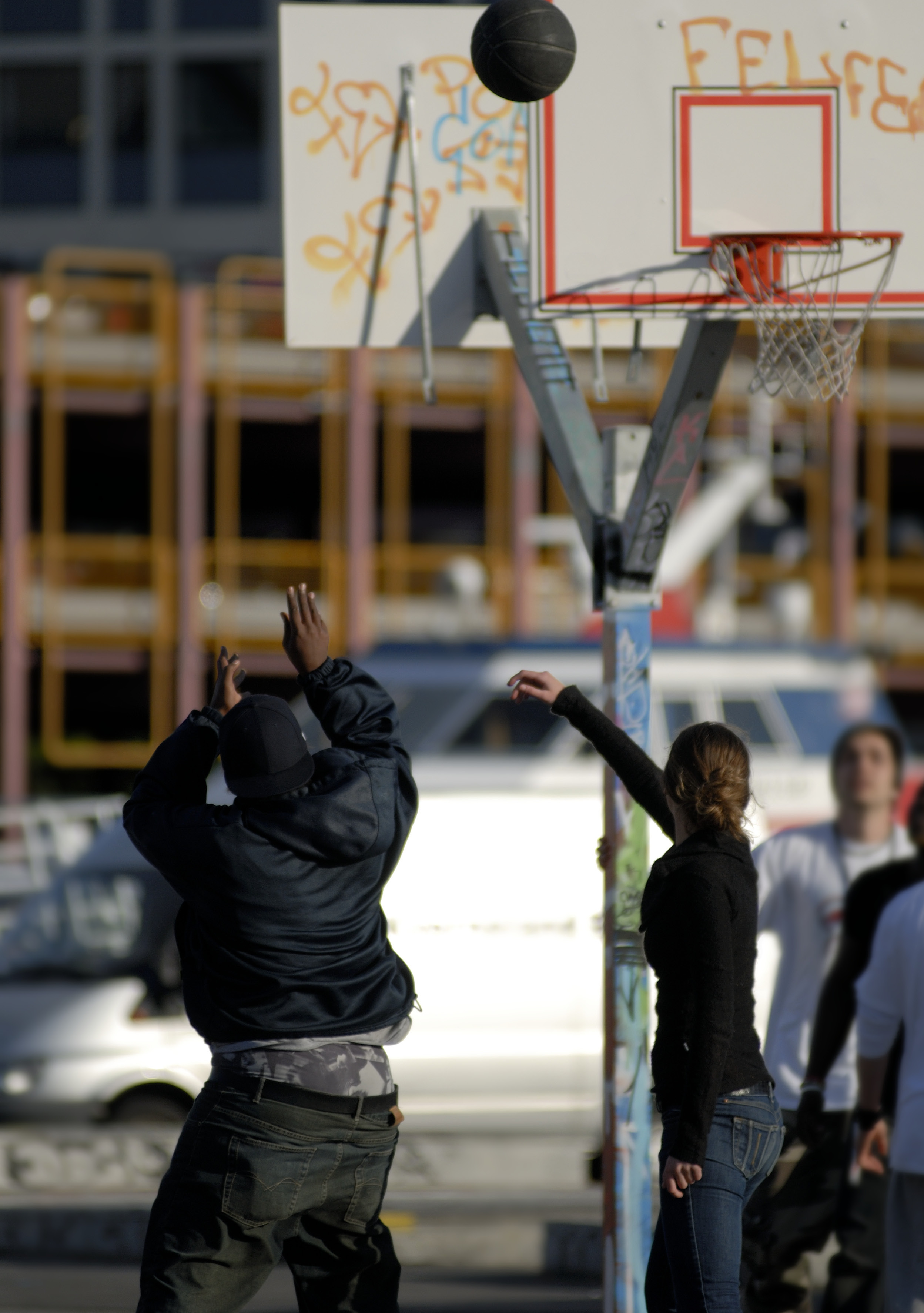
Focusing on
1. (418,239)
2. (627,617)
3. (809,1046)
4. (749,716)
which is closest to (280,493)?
(749,716)

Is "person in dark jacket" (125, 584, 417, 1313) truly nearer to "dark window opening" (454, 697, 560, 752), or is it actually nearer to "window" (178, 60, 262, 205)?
"dark window opening" (454, 697, 560, 752)

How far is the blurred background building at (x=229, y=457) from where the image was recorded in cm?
2539

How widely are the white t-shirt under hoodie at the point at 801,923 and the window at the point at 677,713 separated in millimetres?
5997

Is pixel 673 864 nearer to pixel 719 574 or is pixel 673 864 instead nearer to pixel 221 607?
pixel 719 574

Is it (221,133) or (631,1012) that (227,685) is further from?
(221,133)

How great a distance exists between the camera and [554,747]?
413 inches

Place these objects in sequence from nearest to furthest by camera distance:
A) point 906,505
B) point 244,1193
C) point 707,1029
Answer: point 707,1029 < point 244,1193 < point 906,505

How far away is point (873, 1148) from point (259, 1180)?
81.1 inches

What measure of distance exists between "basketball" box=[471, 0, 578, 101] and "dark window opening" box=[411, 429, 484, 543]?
2529cm

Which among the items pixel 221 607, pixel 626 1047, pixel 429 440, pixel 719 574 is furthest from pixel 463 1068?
pixel 429 440

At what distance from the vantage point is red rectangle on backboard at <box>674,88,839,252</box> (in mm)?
4359

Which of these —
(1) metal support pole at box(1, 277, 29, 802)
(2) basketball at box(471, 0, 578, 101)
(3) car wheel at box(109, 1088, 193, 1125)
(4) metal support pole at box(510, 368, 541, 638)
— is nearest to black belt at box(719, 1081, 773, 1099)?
(2) basketball at box(471, 0, 578, 101)

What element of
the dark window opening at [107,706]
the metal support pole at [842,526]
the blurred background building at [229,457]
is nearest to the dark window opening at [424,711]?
the blurred background building at [229,457]

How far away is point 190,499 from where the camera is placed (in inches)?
1017
